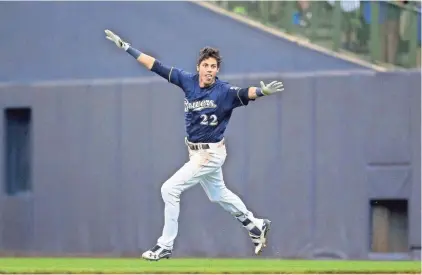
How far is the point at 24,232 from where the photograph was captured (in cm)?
1612

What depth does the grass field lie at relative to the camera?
1179 cm

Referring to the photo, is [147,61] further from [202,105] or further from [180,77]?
[202,105]

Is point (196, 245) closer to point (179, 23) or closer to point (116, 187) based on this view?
point (116, 187)

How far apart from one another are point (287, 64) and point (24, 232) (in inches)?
171

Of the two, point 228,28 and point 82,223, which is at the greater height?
point 228,28

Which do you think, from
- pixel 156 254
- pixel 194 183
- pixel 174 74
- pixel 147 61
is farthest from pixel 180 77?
pixel 156 254

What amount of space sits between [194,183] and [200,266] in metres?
1.87

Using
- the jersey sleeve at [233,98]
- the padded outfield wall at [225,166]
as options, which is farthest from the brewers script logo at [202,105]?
the padded outfield wall at [225,166]

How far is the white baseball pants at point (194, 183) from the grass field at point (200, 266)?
0.75m

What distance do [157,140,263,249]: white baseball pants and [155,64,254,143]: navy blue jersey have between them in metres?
0.13

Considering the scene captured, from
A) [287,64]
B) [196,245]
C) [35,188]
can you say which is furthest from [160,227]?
[287,64]

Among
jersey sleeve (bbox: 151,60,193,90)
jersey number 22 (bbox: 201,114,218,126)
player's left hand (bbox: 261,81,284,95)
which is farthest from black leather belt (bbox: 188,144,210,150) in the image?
player's left hand (bbox: 261,81,284,95)

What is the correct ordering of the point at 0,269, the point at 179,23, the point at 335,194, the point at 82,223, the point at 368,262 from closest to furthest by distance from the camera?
the point at 0,269, the point at 368,262, the point at 335,194, the point at 82,223, the point at 179,23

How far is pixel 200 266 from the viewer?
12.7m
